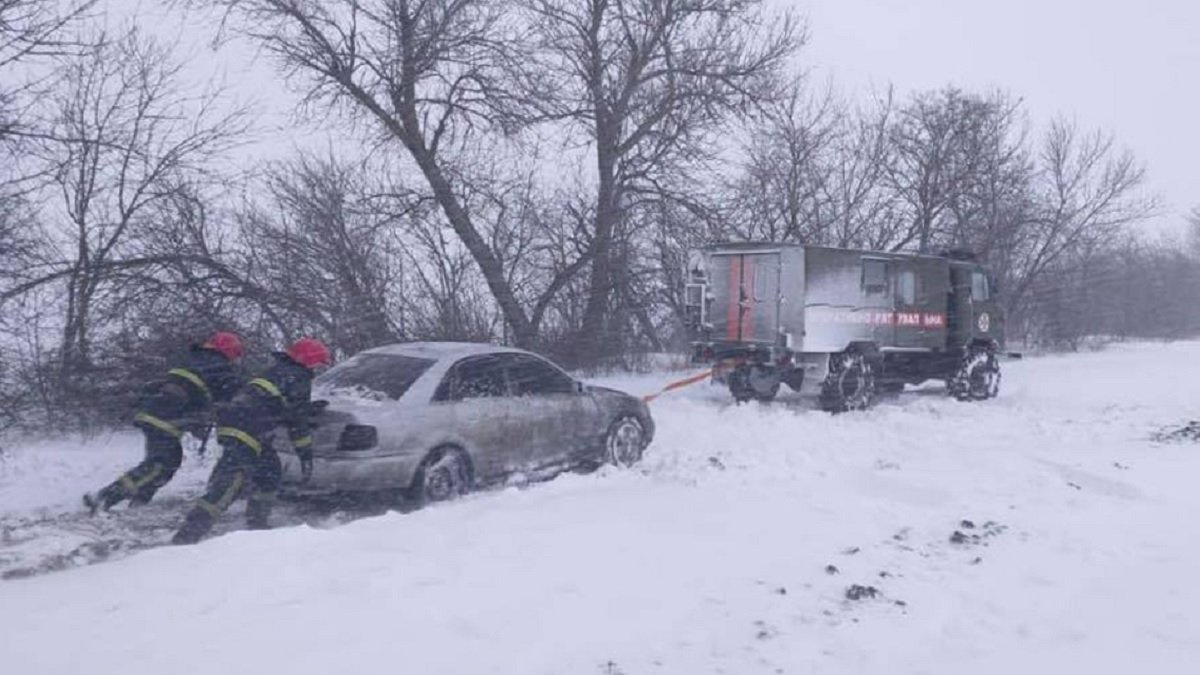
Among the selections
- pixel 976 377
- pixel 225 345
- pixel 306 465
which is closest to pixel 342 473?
pixel 306 465

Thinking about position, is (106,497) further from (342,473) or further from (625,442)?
(625,442)

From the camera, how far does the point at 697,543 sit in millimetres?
6562

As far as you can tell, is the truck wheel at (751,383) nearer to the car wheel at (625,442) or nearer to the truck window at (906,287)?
the truck window at (906,287)

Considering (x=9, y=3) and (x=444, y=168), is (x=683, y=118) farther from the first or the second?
(x=9, y=3)

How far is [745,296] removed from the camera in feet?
49.5

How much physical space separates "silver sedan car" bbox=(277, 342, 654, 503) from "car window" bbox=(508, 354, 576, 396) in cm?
1

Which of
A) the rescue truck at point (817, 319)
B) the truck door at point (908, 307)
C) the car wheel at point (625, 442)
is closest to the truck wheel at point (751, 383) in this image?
the rescue truck at point (817, 319)

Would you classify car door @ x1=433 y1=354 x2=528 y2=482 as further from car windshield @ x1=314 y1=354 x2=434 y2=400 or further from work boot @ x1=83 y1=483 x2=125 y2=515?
work boot @ x1=83 y1=483 x2=125 y2=515

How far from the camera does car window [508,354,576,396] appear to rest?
957 centimetres

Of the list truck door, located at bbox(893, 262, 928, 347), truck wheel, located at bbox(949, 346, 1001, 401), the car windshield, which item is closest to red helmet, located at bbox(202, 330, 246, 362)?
the car windshield

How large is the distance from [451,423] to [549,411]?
1308mm

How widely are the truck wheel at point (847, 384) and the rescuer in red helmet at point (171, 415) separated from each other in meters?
8.92

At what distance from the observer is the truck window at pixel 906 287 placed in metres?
16.2

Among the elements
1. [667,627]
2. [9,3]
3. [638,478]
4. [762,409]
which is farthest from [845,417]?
[9,3]
